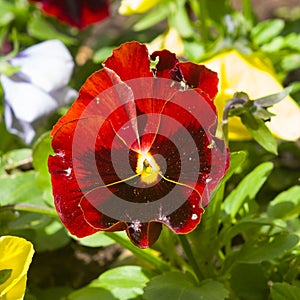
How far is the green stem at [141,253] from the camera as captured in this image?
109cm

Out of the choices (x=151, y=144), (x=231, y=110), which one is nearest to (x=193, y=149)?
(x=151, y=144)

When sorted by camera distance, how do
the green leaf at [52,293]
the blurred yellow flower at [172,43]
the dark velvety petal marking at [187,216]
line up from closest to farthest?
1. the dark velvety petal marking at [187,216]
2. the green leaf at [52,293]
3. the blurred yellow flower at [172,43]

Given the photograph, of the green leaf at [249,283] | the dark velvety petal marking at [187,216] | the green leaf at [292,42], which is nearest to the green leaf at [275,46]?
the green leaf at [292,42]

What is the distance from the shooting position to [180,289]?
102cm

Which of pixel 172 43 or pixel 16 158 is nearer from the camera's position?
pixel 16 158

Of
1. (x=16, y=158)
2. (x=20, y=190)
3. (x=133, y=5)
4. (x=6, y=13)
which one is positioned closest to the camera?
(x=20, y=190)

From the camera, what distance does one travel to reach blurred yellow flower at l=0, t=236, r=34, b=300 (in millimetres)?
872

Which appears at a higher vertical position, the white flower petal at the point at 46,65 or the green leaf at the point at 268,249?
the white flower petal at the point at 46,65

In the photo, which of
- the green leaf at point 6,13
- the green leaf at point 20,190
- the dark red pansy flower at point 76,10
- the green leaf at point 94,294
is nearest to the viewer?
the green leaf at point 94,294

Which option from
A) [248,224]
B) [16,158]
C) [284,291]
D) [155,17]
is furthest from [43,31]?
[284,291]

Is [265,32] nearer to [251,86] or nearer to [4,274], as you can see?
[251,86]

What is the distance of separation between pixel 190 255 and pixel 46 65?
503mm

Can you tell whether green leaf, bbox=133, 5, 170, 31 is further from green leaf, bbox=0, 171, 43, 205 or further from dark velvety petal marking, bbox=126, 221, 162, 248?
dark velvety petal marking, bbox=126, 221, 162, 248

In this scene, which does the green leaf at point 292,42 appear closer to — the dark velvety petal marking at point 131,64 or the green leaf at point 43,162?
the green leaf at point 43,162
